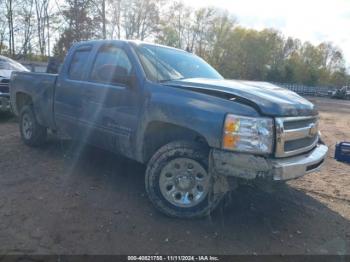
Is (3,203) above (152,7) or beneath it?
beneath

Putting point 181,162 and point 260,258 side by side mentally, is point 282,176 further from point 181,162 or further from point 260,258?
point 181,162

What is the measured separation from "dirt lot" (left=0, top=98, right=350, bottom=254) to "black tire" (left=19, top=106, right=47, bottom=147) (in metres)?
0.88

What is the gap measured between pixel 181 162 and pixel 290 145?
117cm

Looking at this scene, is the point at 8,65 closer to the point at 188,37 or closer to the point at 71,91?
the point at 71,91

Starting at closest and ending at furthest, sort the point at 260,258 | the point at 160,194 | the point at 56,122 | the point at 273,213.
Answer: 1. the point at 260,258
2. the point at 160,194
3. the point at 273,213
4. the point at 56,122

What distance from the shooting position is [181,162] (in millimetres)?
3510

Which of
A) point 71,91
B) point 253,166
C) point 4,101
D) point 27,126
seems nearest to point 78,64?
point 71,91

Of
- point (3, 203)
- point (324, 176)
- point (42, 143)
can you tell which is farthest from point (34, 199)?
point (324, 176)

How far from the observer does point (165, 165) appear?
357 cm

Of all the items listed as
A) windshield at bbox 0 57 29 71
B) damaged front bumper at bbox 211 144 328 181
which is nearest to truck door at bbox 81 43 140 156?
damaged front bumper at bbox 211 144 328 181

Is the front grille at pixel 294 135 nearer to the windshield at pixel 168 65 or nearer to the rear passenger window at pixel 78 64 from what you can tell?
the windshield at pixel 168 65

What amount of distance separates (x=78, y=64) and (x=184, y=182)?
272 centimetres

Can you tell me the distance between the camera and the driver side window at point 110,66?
4.10m

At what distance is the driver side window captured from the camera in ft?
13.5
